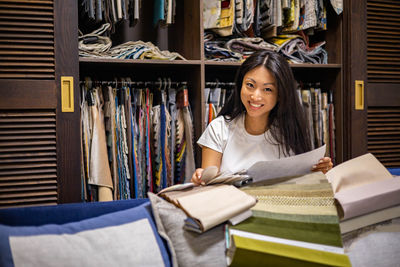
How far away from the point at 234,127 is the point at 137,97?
63 cm

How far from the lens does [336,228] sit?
3.81 ft

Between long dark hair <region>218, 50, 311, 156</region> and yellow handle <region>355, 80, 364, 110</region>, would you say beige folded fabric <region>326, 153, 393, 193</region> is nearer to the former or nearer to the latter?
long dark hair <region>218, 50, 311, 156</region>

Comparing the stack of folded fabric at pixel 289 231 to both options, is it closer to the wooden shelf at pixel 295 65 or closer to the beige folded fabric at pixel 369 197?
the beige folded fabric at pixel 369 197

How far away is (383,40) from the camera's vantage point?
8.68 feet

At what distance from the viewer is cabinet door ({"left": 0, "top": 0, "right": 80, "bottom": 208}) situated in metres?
2.03

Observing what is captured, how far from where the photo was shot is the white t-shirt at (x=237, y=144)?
204 cm

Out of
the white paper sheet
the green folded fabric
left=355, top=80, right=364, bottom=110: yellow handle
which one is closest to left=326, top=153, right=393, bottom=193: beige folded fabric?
the white paper sheet

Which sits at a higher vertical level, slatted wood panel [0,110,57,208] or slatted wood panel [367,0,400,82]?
slatted wood panel [367,0,400,82]

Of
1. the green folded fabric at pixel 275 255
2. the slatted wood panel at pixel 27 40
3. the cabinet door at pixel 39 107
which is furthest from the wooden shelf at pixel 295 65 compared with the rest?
the green folded fabric at pixel 275 255

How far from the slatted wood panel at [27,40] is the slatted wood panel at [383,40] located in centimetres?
197

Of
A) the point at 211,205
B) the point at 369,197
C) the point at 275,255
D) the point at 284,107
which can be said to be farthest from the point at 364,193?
the point at 284,107

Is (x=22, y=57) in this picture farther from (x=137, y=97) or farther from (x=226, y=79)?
(x=226, y=79)

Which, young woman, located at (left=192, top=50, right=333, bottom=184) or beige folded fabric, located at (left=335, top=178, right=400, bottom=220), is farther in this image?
young woman, located at (left=192, top=50, right=333, bottom=184)

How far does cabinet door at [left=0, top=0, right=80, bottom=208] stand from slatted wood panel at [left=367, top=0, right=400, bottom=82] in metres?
1.86
